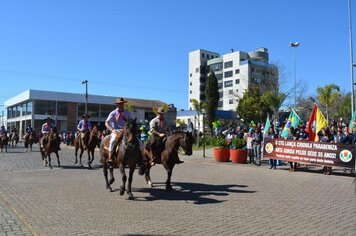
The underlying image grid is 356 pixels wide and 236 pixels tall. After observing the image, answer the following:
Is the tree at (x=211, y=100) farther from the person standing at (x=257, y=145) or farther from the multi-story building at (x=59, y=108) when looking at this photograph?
the person standing at (x=257, y=145)

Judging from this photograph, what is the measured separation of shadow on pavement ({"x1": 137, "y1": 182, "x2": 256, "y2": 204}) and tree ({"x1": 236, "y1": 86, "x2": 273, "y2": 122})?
130 feet

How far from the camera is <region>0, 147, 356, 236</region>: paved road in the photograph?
7.01 metres

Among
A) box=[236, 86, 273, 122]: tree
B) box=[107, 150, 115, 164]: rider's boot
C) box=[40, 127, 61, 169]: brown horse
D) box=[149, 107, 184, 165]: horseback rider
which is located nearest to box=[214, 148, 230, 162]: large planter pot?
box=[40, 127, 61, 169]: brown horse

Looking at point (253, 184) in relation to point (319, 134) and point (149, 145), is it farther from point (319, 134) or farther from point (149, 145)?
point (319, 134)

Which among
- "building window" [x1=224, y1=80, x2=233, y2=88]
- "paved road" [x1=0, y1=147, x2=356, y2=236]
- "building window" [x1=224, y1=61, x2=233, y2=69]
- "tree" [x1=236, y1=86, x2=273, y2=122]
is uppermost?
"building window" [x1=224, y1=61, x2=233, y2=69]

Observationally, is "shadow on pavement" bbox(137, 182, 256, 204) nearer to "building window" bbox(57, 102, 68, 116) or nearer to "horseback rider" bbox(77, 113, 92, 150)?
"horseback rider" bbox(77, 113, 92, 150)

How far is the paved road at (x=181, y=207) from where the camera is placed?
7.01 meters

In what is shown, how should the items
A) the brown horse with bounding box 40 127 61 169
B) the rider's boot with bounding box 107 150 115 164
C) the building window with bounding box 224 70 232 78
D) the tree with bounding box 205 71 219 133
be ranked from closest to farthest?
1. the rider's boot with bounding box 107 150 115 164
2. the brown horse with bounding box 40 127 61 169
3. the tree with bounding box 205 71 219 133
4. the building window with bounding box 224 70 232 78

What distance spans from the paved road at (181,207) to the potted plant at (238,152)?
630 centimetres

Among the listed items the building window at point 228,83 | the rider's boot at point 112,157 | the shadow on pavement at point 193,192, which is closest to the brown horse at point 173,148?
the shadow on pavement at point 193,192

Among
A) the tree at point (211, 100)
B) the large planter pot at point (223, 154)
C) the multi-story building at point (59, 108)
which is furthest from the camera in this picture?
the multi-story building at point (59, 108)

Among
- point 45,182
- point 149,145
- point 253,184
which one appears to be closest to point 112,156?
point 149,145

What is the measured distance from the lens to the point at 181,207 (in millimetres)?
8922

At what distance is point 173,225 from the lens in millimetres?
7250
